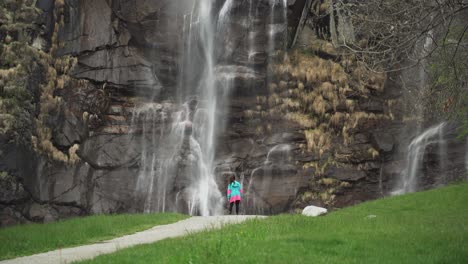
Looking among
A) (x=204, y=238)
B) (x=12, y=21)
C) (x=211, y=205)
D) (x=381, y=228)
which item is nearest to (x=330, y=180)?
(x=211, y=205)

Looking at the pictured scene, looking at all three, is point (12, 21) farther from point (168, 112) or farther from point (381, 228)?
point (381, 228)

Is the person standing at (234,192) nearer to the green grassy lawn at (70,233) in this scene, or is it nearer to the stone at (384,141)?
the green grassy lawn at (70,233)

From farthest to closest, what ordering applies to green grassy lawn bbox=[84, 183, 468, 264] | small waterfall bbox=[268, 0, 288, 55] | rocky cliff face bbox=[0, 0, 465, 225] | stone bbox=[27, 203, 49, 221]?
small waterfall bbox=[268, 0, 288, 55]
rocky cliff face bbox=[0, 0, 465, 225]
stone bbox=[27, 203, 49, 221]
green grassy lawn bbox=[84, 183, 468, 264]

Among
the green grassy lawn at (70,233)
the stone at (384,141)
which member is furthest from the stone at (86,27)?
the stone at (384,141)

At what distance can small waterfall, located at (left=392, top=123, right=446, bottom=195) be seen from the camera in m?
26.2

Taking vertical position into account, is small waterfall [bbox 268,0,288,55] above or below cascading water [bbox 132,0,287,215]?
above

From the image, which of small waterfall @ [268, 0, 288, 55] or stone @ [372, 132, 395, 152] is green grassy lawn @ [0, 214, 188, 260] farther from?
small waterfall @ [268, 0, 288, 55]

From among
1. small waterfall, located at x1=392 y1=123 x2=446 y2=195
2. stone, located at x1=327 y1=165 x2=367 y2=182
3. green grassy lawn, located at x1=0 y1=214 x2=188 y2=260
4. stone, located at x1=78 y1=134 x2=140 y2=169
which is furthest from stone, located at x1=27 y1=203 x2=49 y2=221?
small waterfall, located at x1=392 y1=123 x2=446 y2=195

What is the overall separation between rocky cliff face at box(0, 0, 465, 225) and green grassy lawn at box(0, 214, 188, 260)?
8.96 metres

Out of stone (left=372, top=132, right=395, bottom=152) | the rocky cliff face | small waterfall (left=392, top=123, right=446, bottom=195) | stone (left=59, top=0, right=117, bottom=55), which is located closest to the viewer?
the rocky cliff face

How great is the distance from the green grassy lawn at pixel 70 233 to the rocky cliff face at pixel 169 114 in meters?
8.96

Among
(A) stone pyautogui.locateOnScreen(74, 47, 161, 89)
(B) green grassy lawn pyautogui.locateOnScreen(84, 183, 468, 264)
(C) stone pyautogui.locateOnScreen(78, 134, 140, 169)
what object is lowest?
(B) green grassy lawn pyautogui.locateOnScreen(84, 183, 468, 264)

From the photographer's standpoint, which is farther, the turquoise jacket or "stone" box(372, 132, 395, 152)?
"stone" box(372, 132, 395, 152)

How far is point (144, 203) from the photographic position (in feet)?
86.7
